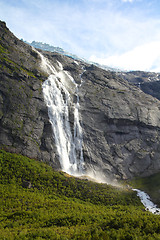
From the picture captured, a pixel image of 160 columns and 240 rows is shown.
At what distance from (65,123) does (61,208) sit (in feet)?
93.0

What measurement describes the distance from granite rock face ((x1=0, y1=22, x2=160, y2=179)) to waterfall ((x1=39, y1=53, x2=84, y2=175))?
182cm

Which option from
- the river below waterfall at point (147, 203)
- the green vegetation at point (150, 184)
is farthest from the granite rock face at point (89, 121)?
the river below waterfall at point (147, 203)

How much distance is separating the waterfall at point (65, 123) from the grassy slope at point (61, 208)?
7.44 metres

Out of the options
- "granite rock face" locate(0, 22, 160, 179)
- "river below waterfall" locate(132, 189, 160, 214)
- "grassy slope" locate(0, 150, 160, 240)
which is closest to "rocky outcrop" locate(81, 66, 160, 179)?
"granite rock face" locate(0, 22, 160, 179)

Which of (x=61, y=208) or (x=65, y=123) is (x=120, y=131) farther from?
(x=61, y=208)

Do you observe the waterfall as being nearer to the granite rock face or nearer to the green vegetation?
the granite rock face

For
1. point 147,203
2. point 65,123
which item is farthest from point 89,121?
point 147,203

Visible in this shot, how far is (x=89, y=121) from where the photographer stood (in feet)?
182

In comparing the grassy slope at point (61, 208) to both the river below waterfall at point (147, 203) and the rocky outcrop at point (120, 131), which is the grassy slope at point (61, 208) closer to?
the river below waterfall at point (147, 203)

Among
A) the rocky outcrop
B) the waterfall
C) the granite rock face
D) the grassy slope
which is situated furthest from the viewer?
the rocky outcrop

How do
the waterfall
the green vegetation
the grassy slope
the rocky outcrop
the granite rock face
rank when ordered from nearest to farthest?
the grassy slope → the green vegetation → the granite rock face → the waterfall → the rocky outcrop

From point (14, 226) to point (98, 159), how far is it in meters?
31.5

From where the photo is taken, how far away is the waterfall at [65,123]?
1754 inches

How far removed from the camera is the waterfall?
1754 inches
